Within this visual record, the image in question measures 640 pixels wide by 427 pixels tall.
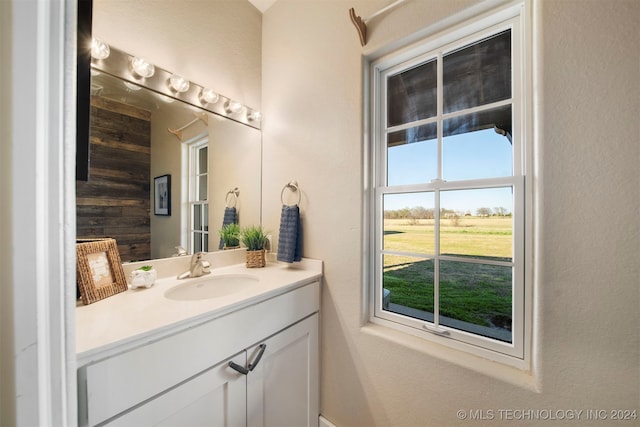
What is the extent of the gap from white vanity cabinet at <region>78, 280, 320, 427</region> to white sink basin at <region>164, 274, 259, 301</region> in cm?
26

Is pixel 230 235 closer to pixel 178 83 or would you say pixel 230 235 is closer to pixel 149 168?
pixel 149 168

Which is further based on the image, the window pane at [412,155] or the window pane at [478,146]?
the window pane at [412,155]

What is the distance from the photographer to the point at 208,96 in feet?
4.62

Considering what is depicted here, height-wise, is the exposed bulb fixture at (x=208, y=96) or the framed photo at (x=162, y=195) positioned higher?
the exposed bulb fixture at (x=208, y=96)

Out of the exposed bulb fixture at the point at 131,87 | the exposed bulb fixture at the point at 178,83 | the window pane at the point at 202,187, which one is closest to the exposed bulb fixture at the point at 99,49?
the exposed bulb fixture at the point at 131,87

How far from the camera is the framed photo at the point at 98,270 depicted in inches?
34.9

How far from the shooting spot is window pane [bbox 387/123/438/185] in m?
1.14

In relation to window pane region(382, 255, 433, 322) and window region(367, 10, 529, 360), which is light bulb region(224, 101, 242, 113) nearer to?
window region(367, 10, 529, 360)

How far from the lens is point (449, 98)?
1.10 metres

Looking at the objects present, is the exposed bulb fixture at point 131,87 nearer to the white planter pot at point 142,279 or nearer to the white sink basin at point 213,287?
the white planter pot at point 142,279

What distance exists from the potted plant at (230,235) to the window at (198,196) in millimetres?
101

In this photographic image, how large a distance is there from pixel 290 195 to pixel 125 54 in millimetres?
1034

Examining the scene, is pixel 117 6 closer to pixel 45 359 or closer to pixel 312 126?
pixel 312 126

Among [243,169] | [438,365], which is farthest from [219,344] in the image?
[243,169]
